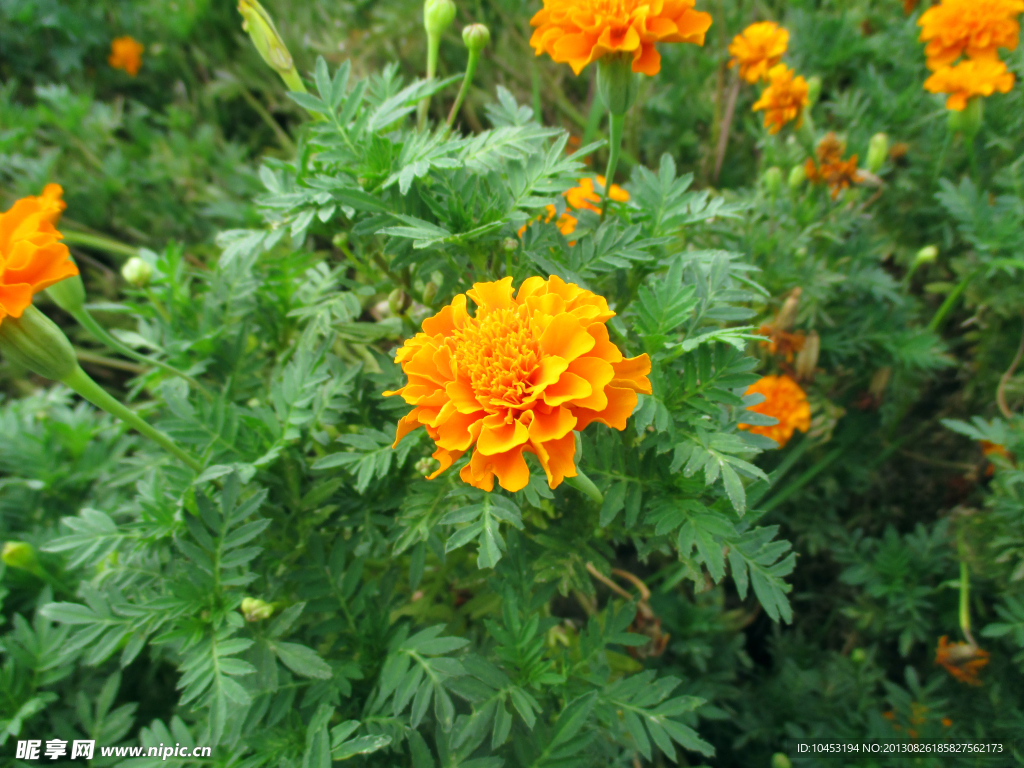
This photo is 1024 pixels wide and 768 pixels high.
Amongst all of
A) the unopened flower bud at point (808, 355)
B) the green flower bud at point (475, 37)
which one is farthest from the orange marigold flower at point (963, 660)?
the green flower bud at point (475, 37)

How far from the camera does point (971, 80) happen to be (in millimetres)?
1367

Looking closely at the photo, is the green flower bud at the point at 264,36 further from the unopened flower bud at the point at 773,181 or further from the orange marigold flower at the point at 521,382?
the unopened flower bud at the point at 773,181

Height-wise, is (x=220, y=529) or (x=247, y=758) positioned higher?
(x=220, y=529)

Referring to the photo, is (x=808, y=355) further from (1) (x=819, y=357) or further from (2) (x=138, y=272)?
(2) (x=138, y=272)

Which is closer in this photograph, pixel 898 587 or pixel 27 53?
pixel 898 587

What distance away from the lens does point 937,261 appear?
1.75 metres

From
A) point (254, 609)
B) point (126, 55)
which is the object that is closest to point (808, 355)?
point (254, 609)

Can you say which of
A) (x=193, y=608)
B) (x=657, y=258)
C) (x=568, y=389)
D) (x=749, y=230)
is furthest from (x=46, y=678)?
(x=749, y=230)

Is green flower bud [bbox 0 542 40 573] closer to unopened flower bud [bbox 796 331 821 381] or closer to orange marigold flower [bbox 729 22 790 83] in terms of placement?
unopened flower bud [bbox 796 331 821 381]

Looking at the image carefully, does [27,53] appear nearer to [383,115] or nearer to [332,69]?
[332,69]

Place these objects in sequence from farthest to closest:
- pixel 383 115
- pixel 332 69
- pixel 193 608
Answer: pixel 332 69, pixel 383 115, pixel 193 608

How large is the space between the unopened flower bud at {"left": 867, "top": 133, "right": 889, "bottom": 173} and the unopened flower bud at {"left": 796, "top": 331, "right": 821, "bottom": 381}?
0.43 meters

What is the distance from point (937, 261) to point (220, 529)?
185cm

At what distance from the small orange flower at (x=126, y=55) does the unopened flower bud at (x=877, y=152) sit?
8.56 ft
